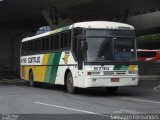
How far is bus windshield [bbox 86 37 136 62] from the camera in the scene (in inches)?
752

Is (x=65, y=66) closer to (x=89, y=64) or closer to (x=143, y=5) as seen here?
(x=89, y=64)

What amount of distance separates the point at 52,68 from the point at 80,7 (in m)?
23.5

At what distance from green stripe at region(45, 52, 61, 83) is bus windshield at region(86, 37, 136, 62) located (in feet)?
11.5

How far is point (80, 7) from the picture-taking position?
4634 cm

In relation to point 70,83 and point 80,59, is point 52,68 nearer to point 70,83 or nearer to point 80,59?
point 70,83

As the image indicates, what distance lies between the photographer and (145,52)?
63375 mm

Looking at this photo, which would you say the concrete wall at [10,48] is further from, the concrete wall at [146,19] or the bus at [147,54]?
the concrete wall at [146,19]

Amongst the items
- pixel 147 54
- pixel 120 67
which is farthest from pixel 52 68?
pixel 147 54

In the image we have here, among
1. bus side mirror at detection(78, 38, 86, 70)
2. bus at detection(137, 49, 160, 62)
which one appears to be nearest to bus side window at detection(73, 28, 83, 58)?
bus side mirror at detection(78, 38, 86, 70)

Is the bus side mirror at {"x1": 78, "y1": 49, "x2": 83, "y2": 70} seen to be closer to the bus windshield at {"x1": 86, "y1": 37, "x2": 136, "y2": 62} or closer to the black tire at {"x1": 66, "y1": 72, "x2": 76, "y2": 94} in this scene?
the bus windshield at {"x1": 86, "y1": 37, "x2": 136, "y2": 62}

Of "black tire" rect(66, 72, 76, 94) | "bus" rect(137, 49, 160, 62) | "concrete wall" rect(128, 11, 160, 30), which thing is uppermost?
"concrete wall" rect(128, 11, 160, 30)

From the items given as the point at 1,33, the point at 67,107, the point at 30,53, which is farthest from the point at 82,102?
the point at 1,33

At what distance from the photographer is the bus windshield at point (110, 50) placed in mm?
19109

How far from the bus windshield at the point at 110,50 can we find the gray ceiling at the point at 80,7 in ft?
76.8
